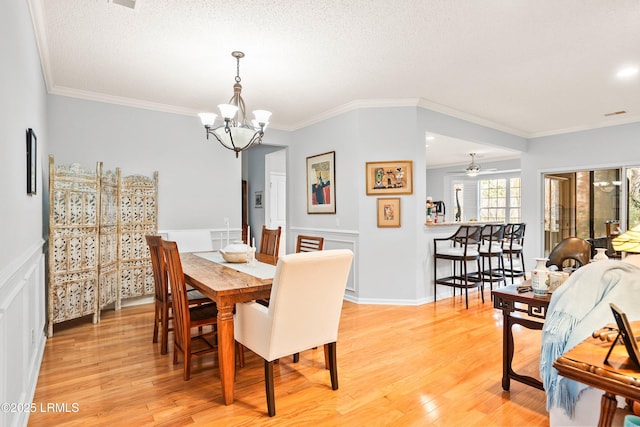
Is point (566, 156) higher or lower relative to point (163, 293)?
higher

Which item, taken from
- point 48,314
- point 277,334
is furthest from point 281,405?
point 48,314

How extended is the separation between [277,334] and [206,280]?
0.65m

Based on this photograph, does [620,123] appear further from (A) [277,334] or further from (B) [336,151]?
(A) [277,334]

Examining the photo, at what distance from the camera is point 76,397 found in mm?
2223

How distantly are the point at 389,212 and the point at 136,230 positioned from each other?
3057mm

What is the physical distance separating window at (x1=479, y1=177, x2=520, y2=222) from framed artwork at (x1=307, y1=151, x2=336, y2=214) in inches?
237

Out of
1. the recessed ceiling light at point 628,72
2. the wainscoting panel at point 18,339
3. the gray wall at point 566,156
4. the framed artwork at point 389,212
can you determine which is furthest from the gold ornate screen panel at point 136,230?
the gray wall at point 566,156

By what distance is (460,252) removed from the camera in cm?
448

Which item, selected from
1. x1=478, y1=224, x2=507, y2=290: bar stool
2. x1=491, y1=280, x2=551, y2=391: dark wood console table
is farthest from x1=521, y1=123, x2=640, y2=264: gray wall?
x1=491, y1=280, x2=551, y2=391: dark wood console table

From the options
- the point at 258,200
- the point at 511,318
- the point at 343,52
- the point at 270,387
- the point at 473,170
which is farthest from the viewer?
the point at 473,170

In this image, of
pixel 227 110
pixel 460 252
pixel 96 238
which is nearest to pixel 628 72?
pixel 460 252

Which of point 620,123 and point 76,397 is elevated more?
point 620,123

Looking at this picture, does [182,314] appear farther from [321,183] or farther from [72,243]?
[321,183]

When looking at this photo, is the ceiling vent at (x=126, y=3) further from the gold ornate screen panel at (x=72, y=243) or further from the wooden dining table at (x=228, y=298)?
the wooden dining table at (x=228, y=298)
